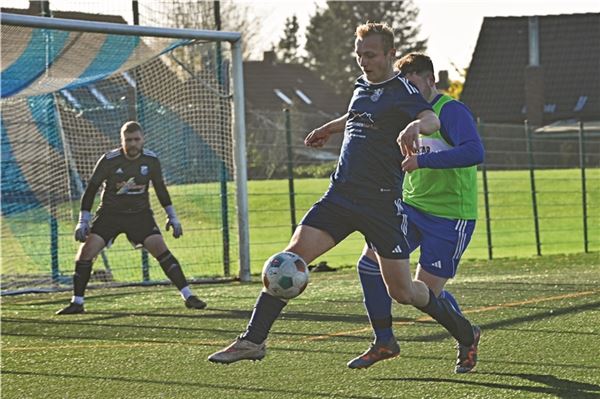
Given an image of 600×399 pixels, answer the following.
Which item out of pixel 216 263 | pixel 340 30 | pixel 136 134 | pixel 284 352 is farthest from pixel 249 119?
pixel 340 30

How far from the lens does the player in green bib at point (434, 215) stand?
22.9 feet

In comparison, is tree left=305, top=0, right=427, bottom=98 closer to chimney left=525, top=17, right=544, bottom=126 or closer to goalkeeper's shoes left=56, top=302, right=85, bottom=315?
chimney left=525, top=17, right=544, bottom=126

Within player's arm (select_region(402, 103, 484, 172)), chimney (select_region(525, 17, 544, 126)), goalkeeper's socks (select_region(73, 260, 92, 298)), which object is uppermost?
chimney (select_region(525, 17, 544, 126))

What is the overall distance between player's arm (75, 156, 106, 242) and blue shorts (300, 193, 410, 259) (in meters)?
5.34

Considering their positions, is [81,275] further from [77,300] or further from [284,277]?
[284,277]

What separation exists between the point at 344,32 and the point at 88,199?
6503cm

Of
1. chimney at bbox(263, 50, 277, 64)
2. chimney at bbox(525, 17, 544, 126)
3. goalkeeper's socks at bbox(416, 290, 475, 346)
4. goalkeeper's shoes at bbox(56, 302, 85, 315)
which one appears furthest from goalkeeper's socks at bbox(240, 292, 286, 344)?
chimney at bbox(263, 50, 277, 64)

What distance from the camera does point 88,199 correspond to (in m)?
11.7

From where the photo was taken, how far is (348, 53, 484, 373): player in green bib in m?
6.99

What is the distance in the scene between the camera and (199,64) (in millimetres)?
16297

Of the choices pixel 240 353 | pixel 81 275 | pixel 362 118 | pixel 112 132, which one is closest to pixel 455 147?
pixel 362 118

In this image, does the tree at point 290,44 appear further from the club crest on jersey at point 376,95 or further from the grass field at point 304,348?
the club crest on jersey at point 376,95

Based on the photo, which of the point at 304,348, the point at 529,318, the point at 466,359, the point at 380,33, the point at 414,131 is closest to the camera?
the point at 414,131

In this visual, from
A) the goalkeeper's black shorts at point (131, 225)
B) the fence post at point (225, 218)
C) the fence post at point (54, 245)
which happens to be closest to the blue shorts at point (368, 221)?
the goalkeeper's black shorts at point (131, 225)
